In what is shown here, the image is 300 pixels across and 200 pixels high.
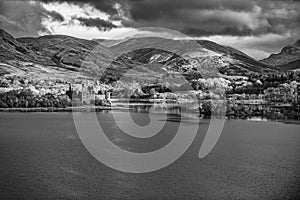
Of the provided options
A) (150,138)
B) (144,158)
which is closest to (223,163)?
(144,158)

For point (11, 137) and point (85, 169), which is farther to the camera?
point (11, 137)

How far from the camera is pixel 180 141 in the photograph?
37.1m

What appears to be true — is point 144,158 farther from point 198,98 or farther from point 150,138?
point 198,98

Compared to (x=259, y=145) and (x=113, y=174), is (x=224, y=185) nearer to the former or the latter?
(x=113, y=174)

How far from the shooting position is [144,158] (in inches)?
1152

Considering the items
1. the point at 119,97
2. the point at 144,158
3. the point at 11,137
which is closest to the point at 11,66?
the point at 119,97

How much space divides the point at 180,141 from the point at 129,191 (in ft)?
58.1

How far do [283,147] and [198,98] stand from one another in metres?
59.0

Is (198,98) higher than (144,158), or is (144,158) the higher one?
(198,98)

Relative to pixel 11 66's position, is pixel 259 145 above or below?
below

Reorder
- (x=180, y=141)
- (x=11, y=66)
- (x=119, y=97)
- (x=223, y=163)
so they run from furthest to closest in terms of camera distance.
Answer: (x=11, y=66) → (x=119, y=97) → (x=180, y=141) → (x=223, y=163)

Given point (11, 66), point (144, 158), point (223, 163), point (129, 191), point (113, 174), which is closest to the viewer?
point (129, 191)

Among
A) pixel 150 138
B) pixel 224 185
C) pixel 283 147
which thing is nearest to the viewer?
pixel 224 185

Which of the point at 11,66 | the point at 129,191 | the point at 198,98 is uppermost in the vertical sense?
the point at 11,66
